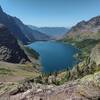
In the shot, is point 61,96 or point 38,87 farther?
point 38,87

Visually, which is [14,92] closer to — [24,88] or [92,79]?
[24,88]

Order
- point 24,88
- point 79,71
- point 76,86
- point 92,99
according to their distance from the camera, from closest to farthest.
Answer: point 92,99
point 76,86
point 24,88
point 79,71

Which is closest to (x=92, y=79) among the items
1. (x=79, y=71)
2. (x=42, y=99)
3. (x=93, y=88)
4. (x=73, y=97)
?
(x=93, y=88)

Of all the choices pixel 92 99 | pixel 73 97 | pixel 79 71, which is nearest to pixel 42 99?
pixel 73 97

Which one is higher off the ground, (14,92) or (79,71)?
(14,92)

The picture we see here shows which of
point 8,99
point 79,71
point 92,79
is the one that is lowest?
point 79,71

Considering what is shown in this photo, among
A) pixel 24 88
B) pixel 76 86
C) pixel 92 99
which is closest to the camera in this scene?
pixel 92 99

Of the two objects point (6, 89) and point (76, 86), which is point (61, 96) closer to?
point (76, 86)
